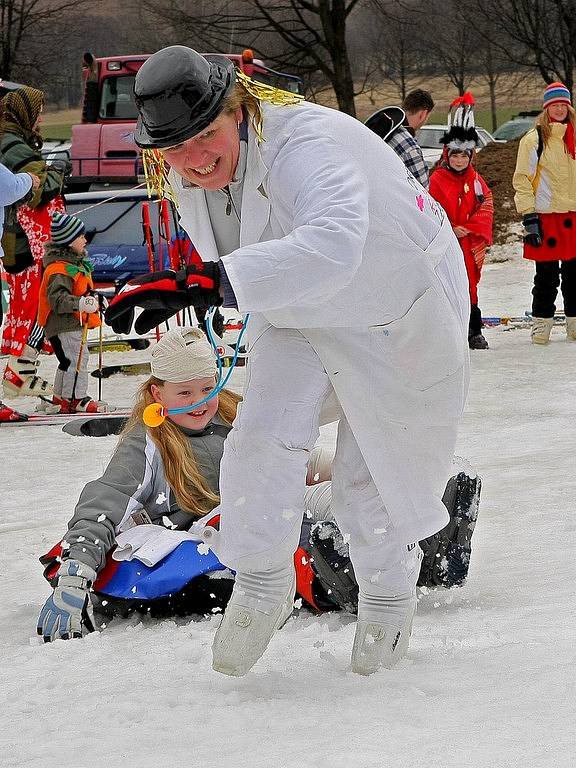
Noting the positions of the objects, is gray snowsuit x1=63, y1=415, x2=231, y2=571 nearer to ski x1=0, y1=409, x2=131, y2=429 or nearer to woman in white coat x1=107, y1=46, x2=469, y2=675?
woman in white coat x1=107, y1=46, x2=469, y2=675

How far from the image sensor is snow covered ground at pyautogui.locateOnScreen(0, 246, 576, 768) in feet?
6.61

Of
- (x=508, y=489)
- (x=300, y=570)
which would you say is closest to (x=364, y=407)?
(x=300, y=570)

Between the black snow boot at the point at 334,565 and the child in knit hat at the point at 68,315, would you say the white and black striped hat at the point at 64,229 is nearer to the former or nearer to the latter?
the child in knit hat at the point at 68,315

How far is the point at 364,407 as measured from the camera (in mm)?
2449

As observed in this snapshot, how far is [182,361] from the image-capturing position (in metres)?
3.52

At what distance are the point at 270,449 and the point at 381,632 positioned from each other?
0.50m

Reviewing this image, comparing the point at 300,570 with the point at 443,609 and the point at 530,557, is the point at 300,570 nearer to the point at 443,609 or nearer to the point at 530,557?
the point at 443,609

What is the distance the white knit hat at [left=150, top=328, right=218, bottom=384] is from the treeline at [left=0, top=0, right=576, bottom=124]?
17753mm

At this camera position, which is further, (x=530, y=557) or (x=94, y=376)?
(x=94, y=376)

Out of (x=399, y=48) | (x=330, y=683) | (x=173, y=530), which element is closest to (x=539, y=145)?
(x=173, y=530)

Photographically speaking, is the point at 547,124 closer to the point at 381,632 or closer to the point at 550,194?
the point at 550,194

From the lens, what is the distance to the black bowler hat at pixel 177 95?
2309 mm

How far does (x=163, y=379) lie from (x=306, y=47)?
2010 cm

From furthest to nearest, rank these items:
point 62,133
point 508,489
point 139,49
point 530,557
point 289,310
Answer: point 62,133 → point 139,49 → point 508,489 → point 530,557 → point 289,310
